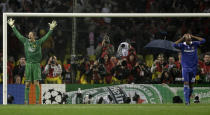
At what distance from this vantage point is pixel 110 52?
1355 centimetres

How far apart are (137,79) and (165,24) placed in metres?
1.77

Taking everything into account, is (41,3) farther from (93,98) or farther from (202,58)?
(202,58)

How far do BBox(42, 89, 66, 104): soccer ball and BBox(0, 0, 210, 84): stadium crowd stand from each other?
0.33 metres

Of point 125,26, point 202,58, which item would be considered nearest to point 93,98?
point 125,26

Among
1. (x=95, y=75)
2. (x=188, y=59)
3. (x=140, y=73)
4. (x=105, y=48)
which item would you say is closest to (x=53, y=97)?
(x=95, y=75)

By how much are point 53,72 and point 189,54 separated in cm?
372

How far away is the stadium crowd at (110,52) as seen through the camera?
13406 millimetres

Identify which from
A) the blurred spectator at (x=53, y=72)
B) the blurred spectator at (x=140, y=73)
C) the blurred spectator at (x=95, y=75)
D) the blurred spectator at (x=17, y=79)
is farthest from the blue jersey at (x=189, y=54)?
the blurred spectator at (x=17, y=79)

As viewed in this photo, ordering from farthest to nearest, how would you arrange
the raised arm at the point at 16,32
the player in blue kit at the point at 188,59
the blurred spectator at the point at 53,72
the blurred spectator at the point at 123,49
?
the blurred spectator at the point at 123,49 < the blurred spectator at the point at 53,72 < the raised arm at the point at 16,32 < the player in blue kit at the point at 188,59

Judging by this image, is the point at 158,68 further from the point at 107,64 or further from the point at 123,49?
the point at 107,64

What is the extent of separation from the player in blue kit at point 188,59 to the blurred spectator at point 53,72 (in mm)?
3322

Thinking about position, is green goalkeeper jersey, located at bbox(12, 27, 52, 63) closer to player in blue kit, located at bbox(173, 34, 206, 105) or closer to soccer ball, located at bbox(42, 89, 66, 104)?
soccer ball, located at bbox(42, 89, 66, 104)

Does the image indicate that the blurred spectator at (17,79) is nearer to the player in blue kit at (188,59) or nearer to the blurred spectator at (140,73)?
the blurred spectator at (140,73)

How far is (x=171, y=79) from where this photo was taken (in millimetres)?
13484
